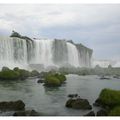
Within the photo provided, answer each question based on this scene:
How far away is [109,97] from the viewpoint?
20.0 ft

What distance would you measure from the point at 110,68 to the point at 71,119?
88cm

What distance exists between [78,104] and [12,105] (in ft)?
2.69

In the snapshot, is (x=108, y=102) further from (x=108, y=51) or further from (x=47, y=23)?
(x=47, y=23)

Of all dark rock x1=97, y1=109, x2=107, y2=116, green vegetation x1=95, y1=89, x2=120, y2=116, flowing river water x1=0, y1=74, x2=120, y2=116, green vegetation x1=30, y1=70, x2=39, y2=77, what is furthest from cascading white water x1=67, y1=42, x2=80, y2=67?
dark rock x1=97, y1=109, x2=107, y2=116

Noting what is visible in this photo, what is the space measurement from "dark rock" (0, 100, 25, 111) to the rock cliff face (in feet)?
1.71

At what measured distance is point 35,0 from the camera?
6168 millimetres

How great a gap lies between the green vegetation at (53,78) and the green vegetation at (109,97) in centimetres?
57

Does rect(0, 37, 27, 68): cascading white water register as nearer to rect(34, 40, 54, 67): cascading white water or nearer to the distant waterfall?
the distant waterfall

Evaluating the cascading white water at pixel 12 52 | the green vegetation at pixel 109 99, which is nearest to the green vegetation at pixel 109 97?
the green vegetation at pixel 109 99

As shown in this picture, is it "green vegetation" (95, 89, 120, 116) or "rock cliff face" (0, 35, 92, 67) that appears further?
"rock cliff face" (0, 35, 92, 67)

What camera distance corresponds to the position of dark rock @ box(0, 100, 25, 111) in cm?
600

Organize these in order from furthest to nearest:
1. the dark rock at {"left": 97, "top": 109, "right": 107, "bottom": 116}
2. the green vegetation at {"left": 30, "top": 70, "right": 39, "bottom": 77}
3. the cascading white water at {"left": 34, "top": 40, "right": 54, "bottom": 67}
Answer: the cascading white water at {"left": 34, "top": 40, "right": 54, "bottom": 67}
the green vegetation at {"left": 30, "top": 70, "right": 39, "bottom": 77}
the dark rock at {"left": 97, "top": 109, "right": 107, "bottom": 116}

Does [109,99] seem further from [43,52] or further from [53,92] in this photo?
[43,52]

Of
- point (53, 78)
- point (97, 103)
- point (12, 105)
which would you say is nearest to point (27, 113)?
point (12, 105)
